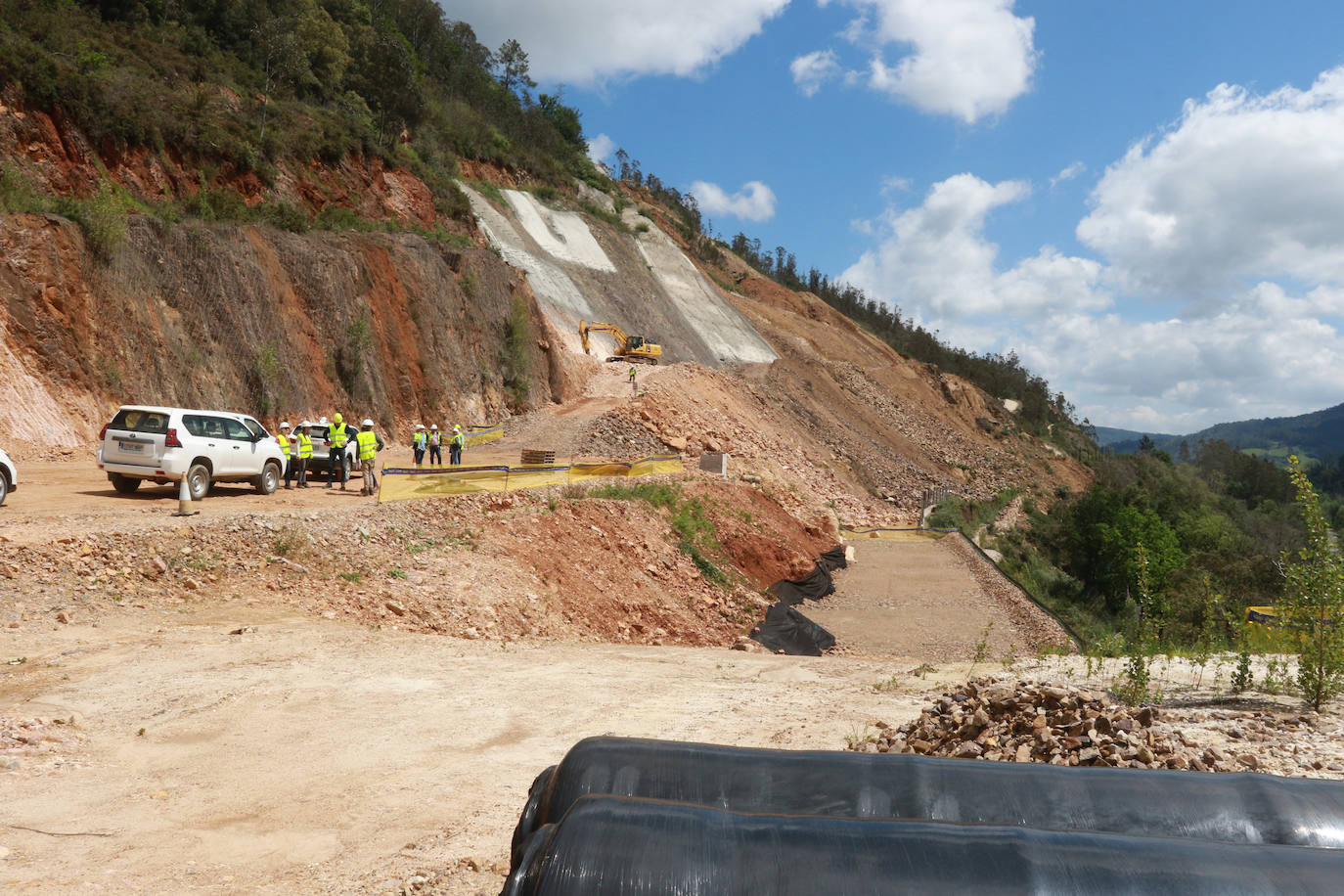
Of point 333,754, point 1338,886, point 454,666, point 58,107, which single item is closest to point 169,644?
point 454,666

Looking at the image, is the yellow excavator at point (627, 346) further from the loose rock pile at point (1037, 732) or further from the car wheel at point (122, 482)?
the loose rock pile at point (1037, 732)

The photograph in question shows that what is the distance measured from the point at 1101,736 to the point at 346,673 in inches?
262

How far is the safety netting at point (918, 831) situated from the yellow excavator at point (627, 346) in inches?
1515

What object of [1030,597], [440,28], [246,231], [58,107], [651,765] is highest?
[440,28]

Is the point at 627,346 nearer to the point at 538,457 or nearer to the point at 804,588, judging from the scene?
the point at 538,457

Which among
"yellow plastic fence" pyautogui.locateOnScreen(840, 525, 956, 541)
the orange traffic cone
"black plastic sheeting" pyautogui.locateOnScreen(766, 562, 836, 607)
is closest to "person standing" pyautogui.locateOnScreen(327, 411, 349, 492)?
the orange traffic cone

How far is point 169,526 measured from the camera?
36.3ft

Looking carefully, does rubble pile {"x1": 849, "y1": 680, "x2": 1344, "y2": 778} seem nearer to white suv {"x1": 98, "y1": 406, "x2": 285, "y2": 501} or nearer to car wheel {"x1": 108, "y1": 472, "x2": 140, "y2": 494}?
white suv {"x1": 98, "y1": 406, "x2": 285, "y2": 501}

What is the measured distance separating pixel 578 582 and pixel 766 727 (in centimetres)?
795

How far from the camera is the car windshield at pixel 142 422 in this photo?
13953 mm

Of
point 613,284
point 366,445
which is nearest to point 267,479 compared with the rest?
point 366,445

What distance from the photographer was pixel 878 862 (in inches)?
103

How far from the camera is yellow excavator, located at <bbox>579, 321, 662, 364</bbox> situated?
4209 centimetres

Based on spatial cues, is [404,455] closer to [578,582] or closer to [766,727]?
[578,582]
